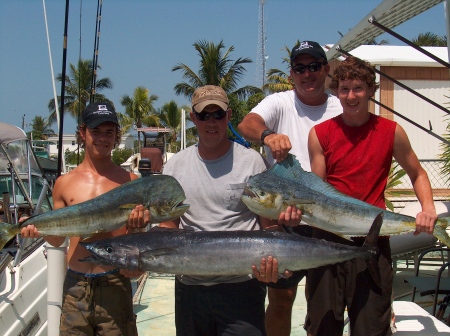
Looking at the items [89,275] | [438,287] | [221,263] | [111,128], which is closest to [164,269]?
[221,263]

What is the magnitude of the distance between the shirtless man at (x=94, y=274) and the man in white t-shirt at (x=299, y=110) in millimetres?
899

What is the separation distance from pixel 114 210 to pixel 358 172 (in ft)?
4.52

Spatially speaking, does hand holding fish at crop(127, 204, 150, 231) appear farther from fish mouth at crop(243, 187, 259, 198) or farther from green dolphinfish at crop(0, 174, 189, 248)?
fish mouth at crop(243, 187, 259, 198)

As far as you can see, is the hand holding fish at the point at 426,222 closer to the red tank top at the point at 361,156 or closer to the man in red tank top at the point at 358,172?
the man in red tank top at the point at 358,172

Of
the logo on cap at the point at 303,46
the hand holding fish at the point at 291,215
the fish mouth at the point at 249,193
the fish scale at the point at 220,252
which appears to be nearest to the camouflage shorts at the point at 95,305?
the fish scale at the point at 220,252

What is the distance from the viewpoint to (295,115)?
11.5 ft

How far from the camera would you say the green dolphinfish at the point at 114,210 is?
111 inches

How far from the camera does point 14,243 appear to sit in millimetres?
5043

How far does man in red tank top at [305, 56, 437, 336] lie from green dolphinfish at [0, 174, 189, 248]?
2.86ft

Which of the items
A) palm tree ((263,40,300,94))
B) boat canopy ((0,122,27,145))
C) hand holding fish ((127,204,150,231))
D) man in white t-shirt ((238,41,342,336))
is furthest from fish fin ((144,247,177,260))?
palm tree ((263,40,300,94))

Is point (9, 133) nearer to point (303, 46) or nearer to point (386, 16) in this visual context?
point (303, 46)

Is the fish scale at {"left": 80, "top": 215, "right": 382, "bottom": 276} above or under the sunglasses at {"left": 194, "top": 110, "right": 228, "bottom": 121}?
under

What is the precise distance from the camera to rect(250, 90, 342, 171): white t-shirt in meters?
3.47

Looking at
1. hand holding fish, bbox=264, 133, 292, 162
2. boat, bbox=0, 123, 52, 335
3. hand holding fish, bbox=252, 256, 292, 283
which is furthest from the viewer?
boat, bbox=0, 123, 52, 335
